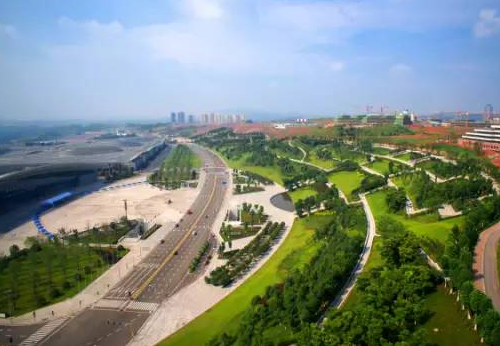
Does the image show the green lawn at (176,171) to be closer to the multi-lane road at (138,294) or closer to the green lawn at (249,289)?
the multi-lane road at (138,294)

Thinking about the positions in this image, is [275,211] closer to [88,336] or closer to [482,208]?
[482,208]

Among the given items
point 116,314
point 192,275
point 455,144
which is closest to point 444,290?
point 192,275

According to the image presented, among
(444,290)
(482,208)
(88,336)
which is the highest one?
(482,208)

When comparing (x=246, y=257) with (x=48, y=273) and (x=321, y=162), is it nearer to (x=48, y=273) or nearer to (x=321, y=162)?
(x=48, y=273)

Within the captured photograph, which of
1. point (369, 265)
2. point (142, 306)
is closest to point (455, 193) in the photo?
point (369, 265)

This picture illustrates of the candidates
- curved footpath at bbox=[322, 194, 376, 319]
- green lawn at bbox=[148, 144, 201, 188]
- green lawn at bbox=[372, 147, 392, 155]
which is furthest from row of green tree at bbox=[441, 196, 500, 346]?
green lawn at bbox=[148, 144, 201, 188]
